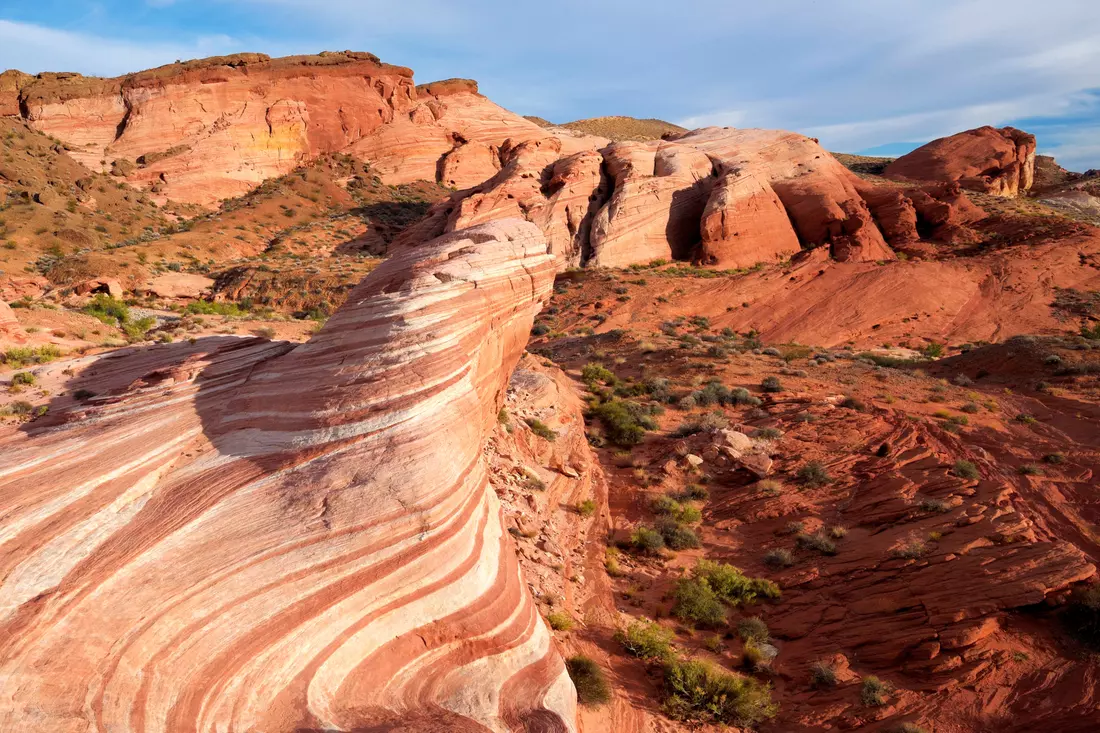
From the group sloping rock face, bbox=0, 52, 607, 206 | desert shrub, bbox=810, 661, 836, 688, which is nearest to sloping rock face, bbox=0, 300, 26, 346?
desert shrub, bbox=810, 661, 836, 688

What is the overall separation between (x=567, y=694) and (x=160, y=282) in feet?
99.2

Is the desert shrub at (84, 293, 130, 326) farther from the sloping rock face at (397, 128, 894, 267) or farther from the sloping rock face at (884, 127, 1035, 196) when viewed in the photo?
the sloping rock face at (884, 127, 1035, 196)

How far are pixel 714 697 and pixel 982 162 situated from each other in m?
64.3

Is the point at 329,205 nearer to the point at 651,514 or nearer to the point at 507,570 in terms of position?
the point at 651,514

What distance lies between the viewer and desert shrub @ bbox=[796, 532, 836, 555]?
1012 centimetres

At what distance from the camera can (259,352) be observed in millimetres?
8711

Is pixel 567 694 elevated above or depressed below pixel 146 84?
below

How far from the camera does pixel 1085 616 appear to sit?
7.64 metres

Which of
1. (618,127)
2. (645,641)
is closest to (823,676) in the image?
(645,641)

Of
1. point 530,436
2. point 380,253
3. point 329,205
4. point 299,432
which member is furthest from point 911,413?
point 329,205

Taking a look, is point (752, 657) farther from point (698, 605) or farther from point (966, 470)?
point (966, 470)

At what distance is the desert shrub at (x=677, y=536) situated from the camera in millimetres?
10919

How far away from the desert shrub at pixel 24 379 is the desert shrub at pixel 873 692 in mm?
12658

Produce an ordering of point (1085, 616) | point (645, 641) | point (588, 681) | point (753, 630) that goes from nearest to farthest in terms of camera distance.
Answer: point (588, 681) < point (1085, 616) < point (645, 641) < point (753, 630)
